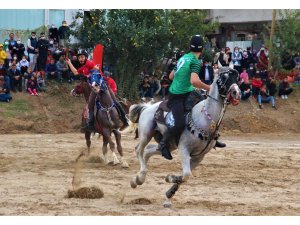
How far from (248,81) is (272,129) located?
297 cm

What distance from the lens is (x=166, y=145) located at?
1251 cm

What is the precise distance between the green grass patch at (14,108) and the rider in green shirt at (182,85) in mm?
16275

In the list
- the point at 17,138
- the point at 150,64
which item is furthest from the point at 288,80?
the point at 17,138

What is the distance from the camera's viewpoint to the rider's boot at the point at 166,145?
12375mm

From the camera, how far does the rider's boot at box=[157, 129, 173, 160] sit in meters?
12.4

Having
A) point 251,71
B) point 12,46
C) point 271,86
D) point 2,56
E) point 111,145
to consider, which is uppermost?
point 12,46

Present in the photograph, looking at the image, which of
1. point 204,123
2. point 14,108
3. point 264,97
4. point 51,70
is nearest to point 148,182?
point 204,123

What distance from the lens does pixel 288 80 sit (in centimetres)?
3394

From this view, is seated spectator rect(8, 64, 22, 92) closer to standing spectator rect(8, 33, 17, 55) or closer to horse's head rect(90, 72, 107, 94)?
standing spectator rect(8, 33, 17, 55)

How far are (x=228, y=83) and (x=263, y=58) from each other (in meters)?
22.5

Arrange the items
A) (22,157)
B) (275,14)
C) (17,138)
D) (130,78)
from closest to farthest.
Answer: (22,157) < (17,138) < (130,78) < (275,14)

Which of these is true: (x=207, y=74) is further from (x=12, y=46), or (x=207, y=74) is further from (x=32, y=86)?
(x=12, y=46)

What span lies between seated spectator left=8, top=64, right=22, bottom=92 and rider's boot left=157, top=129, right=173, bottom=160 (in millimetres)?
17547

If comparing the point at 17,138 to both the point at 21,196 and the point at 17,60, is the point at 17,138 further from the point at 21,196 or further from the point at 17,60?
the point at 21,196
